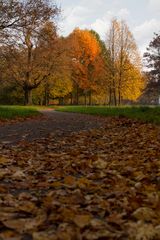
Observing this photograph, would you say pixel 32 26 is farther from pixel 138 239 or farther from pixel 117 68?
pixel 117 68

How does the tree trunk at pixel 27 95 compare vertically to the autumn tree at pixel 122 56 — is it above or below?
below

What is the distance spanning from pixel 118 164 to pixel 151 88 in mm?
37974

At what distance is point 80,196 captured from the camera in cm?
347

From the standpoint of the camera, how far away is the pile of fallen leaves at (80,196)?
2494mm

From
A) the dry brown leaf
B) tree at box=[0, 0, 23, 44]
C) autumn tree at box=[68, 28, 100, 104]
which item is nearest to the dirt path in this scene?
the dry brown leaf

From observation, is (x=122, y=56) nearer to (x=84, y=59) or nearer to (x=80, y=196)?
(x=84, y=59)

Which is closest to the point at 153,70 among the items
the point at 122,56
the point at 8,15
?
the point at 122,56

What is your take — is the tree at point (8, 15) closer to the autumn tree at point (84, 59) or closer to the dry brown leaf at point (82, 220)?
the dry brown leaf at point (82, 220)

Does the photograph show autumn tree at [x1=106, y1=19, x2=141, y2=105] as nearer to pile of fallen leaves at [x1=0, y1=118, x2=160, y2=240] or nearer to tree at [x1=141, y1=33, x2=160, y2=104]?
tree at [x1=141, y1=33, x2=160, y2=104]

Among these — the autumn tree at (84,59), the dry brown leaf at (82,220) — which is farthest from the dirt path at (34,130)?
the autumn tree at (84,59)

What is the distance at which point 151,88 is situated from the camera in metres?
42.0

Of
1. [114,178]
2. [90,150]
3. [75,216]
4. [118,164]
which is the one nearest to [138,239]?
[75,216]

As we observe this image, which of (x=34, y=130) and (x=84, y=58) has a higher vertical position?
(x=84, y=58)

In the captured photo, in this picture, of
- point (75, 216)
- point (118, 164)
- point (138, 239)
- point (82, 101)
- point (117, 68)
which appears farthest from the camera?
point (82, 101)
